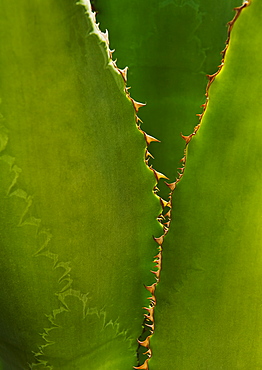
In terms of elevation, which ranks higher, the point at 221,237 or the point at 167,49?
the point at 167,49

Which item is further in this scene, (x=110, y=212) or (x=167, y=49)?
(x=167, y=49)

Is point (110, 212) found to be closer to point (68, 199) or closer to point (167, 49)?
point (68, 199)

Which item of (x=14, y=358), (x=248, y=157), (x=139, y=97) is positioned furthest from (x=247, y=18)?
(x=14, y=358)

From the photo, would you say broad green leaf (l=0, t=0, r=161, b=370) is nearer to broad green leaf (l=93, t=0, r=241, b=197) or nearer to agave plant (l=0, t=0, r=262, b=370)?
agave plant (l=0, t=0, r=262, b=370)

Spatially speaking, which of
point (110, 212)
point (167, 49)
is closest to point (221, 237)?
point (110, 212)

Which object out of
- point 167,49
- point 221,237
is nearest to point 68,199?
point 221,237

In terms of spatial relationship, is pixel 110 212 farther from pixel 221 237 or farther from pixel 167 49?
pixel 167 49

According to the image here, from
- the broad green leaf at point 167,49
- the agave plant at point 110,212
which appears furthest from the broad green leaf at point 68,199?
the broad green leaf at point 167,49

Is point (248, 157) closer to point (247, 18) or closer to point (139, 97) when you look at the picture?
point (247, 18)
